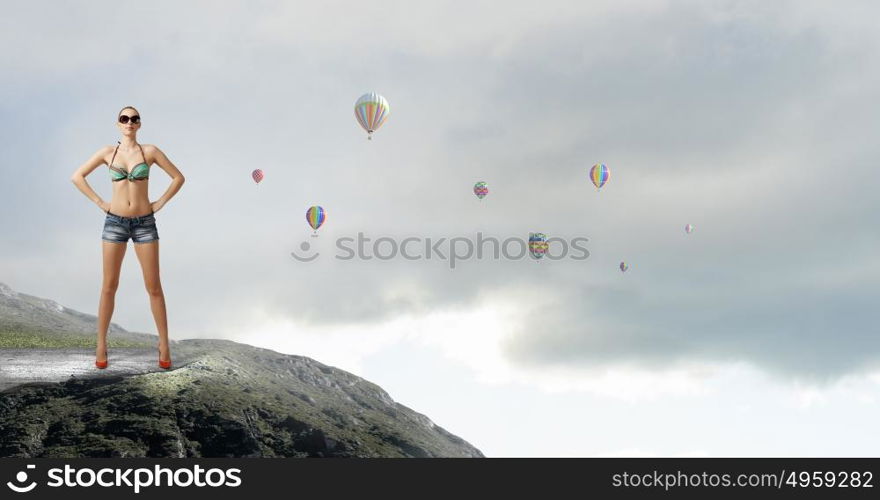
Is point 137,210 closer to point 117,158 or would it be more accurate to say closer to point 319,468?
point 117,158

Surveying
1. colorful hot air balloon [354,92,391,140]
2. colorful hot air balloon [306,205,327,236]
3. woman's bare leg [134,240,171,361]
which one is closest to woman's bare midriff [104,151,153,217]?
woman's bare leg [134,240,171,361]

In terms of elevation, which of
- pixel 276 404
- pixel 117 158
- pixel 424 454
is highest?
pixel 117 158

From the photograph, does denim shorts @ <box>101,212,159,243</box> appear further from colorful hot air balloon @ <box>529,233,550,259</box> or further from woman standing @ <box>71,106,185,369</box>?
colorful hot air balloon @ <box>529,233,550,259</box>

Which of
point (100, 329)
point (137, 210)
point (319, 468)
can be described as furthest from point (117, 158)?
point (319, 468)

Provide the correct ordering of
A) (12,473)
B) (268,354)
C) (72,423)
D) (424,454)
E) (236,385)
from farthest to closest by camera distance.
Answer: (268,354) → (424,454) → (236,385) → (72,423) → (12,473)

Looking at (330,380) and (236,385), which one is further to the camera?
(330,380)

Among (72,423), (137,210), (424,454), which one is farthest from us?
(424,454)

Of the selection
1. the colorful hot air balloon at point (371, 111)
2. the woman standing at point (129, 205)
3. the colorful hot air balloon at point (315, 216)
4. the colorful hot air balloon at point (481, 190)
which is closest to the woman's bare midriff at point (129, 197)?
the woman standing at point (129, 205)
